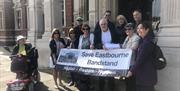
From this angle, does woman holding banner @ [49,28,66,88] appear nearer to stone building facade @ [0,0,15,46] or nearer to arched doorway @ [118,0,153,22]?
arched doorway @ [118,0,153,22]

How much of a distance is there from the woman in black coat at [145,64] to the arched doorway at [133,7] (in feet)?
18.7

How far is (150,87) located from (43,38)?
771cm

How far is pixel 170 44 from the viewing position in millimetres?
7375

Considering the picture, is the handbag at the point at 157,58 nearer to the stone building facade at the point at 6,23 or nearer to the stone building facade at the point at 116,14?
the stone building facade at the point at 116,14

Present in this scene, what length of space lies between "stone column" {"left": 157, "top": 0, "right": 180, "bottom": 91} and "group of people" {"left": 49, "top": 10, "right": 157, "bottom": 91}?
Result: 24.5 inches

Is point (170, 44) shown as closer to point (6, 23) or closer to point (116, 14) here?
point (116, 14)

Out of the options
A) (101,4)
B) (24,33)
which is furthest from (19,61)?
(24,33)

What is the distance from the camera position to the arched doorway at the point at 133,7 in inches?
467

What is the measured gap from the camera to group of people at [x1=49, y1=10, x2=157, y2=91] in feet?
20.1

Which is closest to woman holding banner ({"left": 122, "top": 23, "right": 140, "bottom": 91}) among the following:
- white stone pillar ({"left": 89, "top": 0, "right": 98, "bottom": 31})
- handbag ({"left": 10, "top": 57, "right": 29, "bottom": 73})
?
handbag ({"left": 10, "top": 57, "right": 29, "bottom": 73})

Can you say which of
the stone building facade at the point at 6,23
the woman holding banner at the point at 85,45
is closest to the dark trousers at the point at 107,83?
the woman holding banner at the point at 85,45

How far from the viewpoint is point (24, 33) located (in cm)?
2802

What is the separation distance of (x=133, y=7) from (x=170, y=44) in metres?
5.06

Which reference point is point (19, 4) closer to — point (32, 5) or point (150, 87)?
point (32, 5)
